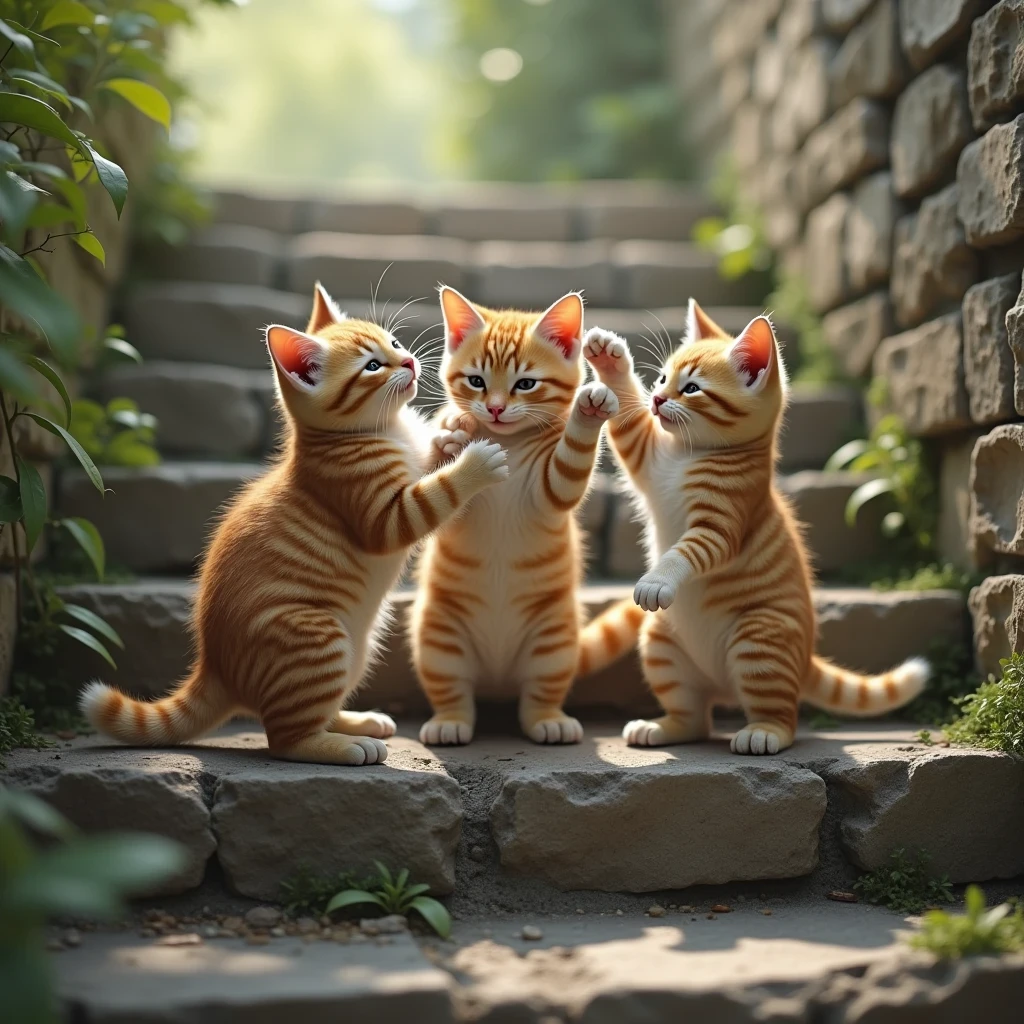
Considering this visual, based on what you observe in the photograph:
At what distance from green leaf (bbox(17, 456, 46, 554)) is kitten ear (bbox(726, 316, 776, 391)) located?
5.80 ft

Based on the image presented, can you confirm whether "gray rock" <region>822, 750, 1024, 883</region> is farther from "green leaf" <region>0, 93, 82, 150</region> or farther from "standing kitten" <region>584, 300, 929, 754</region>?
"green leaf" <region>0, 93, 82, 150</region>

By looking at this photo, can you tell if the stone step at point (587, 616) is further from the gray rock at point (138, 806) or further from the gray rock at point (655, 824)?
the gray rock at point (138, 806)

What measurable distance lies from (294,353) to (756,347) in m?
1.19

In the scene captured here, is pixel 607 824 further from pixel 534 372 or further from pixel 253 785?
pixel 534 372

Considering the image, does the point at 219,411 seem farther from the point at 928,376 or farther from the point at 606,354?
the point at 928,376

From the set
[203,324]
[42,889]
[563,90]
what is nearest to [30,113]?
[42,889]

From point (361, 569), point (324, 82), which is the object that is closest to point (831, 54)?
point (361, 569)

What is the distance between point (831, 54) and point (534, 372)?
2370 mm

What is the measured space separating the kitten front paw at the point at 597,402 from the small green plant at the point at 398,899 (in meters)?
1.16

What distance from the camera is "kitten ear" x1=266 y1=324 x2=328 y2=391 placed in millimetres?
2623

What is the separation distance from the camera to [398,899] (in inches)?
89.2

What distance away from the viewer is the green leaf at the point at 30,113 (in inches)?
89.4

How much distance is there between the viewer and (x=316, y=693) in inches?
98.1

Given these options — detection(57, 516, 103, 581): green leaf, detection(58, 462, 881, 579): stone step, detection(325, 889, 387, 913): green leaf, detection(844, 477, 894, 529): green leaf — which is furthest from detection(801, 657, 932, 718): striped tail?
detection(57, 516, 103, 581): green leaf
